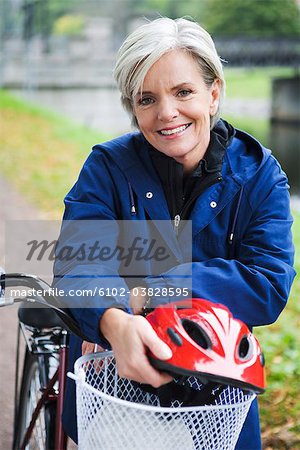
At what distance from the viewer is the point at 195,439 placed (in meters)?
1.59

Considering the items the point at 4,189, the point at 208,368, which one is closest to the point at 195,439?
the point at 208,368

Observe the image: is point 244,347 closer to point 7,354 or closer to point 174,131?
point 174,131

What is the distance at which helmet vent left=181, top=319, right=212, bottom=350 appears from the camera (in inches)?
57.9

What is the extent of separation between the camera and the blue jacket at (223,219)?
1707 millimetres

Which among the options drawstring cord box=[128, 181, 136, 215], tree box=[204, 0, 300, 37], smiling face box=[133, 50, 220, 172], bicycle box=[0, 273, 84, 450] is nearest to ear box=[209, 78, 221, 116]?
smiling face box=[133, 50, 220, 172]

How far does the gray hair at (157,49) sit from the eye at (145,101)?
3cm

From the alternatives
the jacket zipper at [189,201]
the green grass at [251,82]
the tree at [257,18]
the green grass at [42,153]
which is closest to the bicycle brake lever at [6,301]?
the jacket zipper at [189,201]

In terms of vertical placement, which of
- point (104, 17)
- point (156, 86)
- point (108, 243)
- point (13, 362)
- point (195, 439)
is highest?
point (104, 17)

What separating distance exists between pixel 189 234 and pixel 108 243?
22cm

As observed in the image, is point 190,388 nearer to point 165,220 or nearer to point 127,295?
point 127,295

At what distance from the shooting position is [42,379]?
2611mm

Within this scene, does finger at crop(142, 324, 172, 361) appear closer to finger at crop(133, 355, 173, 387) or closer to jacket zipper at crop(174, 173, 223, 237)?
finger at crop(133, 355, 173, 387)

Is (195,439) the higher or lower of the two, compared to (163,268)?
lower

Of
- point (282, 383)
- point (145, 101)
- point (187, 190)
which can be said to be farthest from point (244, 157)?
point (282, 383)
